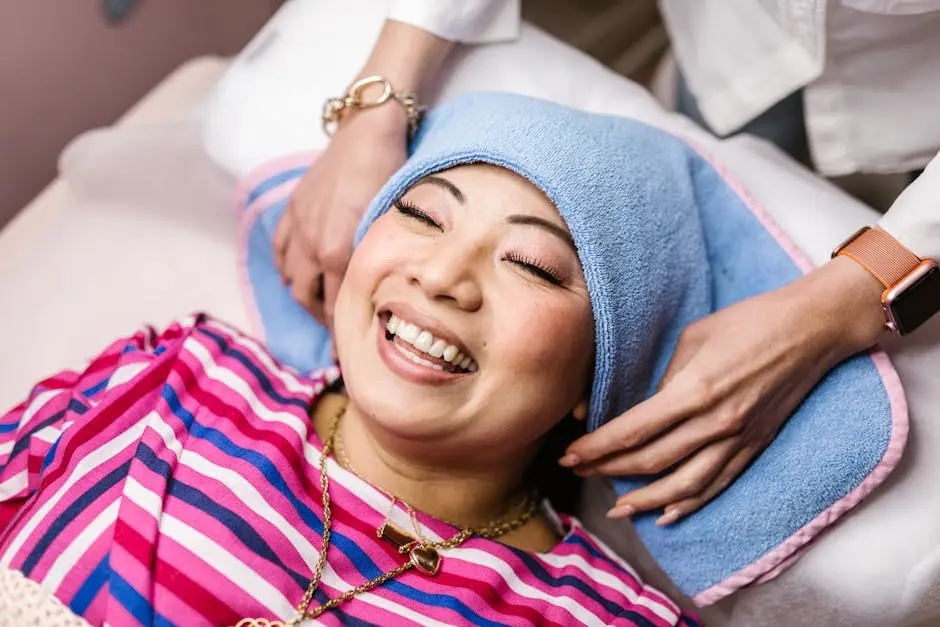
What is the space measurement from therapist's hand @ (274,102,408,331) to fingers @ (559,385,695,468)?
1.28 feet

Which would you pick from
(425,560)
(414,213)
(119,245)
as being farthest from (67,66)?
(425,560)

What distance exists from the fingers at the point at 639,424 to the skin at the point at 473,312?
5 centimetres

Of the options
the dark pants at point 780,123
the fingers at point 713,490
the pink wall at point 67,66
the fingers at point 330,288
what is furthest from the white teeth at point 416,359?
the pink wall at point 67,66

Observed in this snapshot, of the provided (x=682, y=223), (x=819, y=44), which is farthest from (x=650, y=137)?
(x=819, y=44)

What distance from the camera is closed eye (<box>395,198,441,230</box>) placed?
965 mm

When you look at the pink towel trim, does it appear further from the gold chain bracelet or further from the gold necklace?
the gold chain bracelet

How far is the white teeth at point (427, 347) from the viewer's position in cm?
91

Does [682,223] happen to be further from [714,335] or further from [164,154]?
[164,154]

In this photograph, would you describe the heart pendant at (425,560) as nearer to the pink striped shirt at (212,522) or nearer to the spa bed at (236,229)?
the pink striped shirt at (212,522)

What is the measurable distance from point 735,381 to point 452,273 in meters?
0.32

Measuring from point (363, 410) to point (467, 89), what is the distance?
1.91 ft

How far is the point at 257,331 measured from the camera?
4.43 feet

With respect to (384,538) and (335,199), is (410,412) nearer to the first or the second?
(384,538)

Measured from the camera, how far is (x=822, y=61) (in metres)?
1.17
